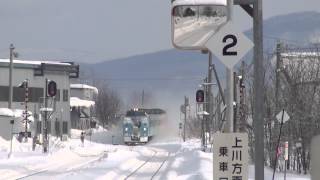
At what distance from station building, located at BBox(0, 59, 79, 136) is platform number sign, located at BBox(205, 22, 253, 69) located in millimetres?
83394

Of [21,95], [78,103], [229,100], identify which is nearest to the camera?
[229,100]

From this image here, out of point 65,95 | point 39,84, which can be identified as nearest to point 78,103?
point 65,95

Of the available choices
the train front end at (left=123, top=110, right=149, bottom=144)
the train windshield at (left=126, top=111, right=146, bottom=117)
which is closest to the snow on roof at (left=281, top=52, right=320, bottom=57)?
the train front end at (left=123, top=110, right=149, bottom=144)

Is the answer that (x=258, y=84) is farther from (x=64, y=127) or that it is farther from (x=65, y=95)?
(x=65, y=95)

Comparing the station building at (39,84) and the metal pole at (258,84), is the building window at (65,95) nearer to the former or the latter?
the station building at (39,84)

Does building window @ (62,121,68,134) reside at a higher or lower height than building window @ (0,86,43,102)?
lower

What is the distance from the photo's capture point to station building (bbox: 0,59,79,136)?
317 feet

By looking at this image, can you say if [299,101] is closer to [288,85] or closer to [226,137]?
[288,85]

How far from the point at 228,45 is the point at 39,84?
90.2m

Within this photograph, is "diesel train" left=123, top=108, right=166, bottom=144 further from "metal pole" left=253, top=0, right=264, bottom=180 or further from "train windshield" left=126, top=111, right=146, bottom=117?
"metal pole" left=253, top=0, right=264, bottom=180

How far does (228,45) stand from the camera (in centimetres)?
1118

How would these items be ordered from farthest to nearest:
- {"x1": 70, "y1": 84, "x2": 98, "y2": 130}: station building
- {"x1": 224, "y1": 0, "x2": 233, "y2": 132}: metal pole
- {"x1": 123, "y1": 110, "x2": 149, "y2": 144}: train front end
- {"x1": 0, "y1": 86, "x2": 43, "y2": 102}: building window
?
{"x1": 70, "y1": 84, "x2": 98, "y2": 130}: station building → {"x1": 0, "y1": 86, "x2": 43, "y2": 102}: building window → {"x1": 123, "y1": 110, "x2": 149, "y2": 144}: train front end → {"x1": 224, "y1": 0, "x2": 233, "y2": 132}: metal pole

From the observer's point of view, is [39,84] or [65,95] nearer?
[39,84]

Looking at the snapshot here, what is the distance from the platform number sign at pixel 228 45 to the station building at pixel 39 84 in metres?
83.4
